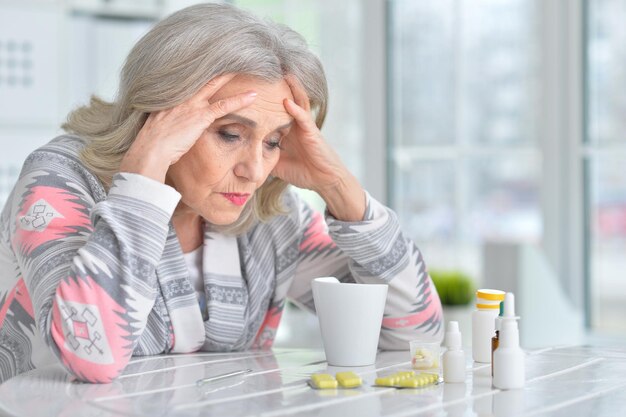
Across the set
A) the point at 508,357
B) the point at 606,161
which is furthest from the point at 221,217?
the point at 606,161

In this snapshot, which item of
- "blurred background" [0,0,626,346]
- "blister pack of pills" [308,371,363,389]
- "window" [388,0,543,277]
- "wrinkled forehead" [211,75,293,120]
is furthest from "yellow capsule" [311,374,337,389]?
"window" [388,0,543,277]

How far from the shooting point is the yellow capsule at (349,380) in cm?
138

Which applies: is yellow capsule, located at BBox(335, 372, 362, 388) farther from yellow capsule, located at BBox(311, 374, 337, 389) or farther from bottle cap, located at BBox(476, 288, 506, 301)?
A: bottle cap, located at BBox(476, 288, 506, 301)

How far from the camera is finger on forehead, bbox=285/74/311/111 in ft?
5.94

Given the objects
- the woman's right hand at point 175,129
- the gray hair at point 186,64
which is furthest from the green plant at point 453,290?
the woman's right hand at point 175,129

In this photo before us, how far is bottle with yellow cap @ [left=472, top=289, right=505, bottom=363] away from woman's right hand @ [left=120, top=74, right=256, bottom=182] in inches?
20.6

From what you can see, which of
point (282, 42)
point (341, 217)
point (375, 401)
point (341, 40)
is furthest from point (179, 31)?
point (341, 40)

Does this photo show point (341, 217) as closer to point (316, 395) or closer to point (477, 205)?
point (316, 395)

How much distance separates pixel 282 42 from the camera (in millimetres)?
1818

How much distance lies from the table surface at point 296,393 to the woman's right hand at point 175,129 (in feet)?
1.08

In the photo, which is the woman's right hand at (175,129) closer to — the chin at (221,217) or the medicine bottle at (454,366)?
the chin at (221,217)

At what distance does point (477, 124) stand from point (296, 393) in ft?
10.0

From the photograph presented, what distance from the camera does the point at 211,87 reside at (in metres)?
1.70

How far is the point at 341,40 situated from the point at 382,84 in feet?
1.39
